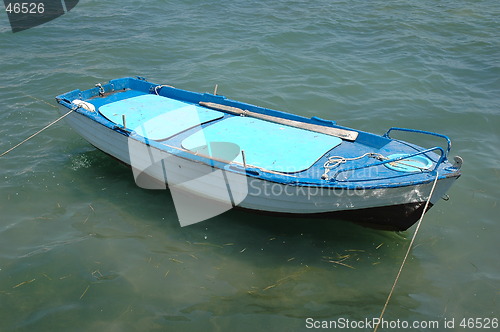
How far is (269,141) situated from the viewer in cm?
833

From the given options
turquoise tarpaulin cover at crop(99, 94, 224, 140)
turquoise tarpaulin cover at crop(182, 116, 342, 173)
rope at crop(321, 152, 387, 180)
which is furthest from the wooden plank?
rope at crop(321, 152, 387, 180)

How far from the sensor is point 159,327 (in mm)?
6402

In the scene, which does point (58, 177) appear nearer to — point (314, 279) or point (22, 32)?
point (314, 279)

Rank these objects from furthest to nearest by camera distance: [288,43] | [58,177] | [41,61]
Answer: [288,43]
[41,61]
[58,177]

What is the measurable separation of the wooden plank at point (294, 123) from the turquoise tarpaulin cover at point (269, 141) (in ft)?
0.52

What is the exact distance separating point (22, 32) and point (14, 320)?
46.1 feet

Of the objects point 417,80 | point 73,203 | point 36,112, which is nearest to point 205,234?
point 73,203

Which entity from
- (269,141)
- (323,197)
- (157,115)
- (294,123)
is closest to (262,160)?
(269,141)

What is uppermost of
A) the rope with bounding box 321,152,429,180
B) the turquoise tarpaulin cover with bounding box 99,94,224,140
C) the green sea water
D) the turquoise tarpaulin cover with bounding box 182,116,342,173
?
the turquoise tarpaulin cover with bounding box 99,94,224,140

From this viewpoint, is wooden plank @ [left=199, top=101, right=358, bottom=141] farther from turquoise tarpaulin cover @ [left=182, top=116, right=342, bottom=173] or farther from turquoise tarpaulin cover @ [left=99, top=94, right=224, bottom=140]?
turquoise tarpaulin cover @ [left=99, top=94, right=224, bottom=140]

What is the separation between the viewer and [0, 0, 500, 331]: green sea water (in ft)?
22.2

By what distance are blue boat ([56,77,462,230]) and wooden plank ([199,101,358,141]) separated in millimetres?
21

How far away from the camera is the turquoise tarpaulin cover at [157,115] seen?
8750mm

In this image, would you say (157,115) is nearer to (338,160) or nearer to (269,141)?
(269,141)
